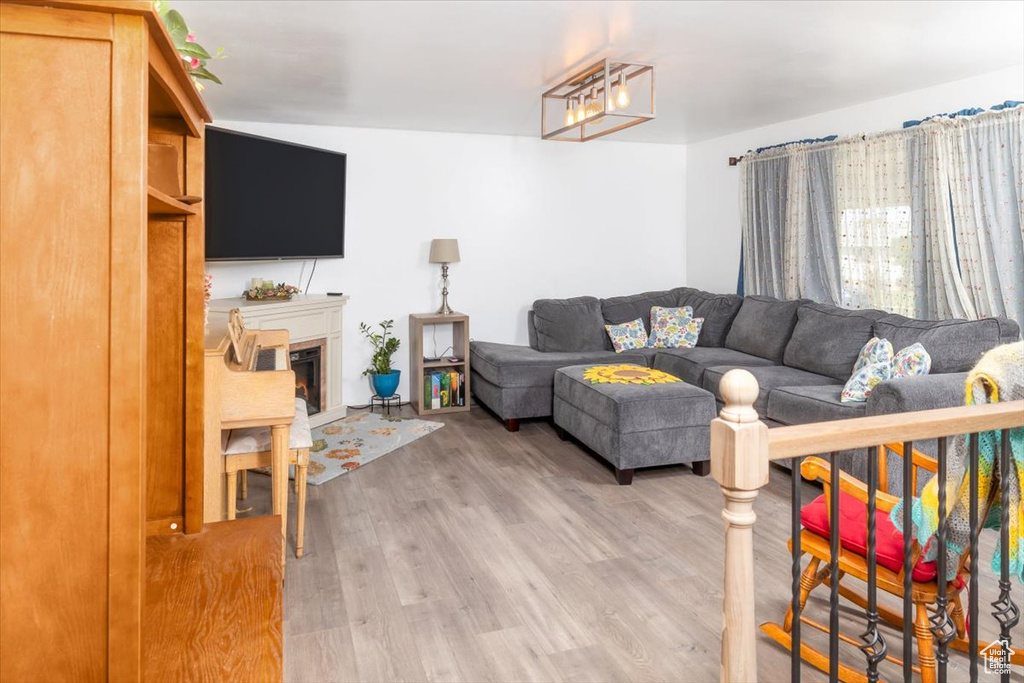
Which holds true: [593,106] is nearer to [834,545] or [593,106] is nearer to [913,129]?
[913,129]

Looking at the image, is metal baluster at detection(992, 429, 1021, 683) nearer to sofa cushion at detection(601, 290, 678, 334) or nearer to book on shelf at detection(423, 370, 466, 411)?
book on shelf at detection(423, 370, 466, 411)

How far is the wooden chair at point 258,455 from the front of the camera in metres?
2.70

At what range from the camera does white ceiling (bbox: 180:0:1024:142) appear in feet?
9.76

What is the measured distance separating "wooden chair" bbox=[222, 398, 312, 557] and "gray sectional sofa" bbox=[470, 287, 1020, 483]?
89.1 inches

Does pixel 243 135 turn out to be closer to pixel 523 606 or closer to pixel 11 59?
pixel 523 606

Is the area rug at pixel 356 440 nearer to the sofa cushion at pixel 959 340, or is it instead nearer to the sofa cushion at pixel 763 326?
the sofa cushion at pixel 763 326

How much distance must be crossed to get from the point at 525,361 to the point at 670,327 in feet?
5.03

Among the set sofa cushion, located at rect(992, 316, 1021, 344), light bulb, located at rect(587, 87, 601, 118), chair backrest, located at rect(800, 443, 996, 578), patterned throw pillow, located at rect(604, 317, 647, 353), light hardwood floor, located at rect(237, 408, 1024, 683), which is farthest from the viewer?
patterned throw pillow, located at rect(604, 317, 647, 353)

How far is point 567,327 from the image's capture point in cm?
588

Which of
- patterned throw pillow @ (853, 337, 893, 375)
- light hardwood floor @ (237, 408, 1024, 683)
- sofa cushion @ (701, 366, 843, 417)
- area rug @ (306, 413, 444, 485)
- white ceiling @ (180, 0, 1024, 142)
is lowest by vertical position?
light hardwood floor @ (237, 408, 1024, 683)

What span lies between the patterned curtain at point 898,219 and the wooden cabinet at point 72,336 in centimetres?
440

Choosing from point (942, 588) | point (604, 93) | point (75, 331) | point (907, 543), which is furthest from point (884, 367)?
point (75, 331)

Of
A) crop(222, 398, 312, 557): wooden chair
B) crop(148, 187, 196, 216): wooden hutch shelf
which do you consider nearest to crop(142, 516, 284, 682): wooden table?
crop(148, 187, 196, 216): wooden hutch shelf

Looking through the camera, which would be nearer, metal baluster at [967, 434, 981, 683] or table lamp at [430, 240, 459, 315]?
metal baluster at [967, 434, 981, 683]
